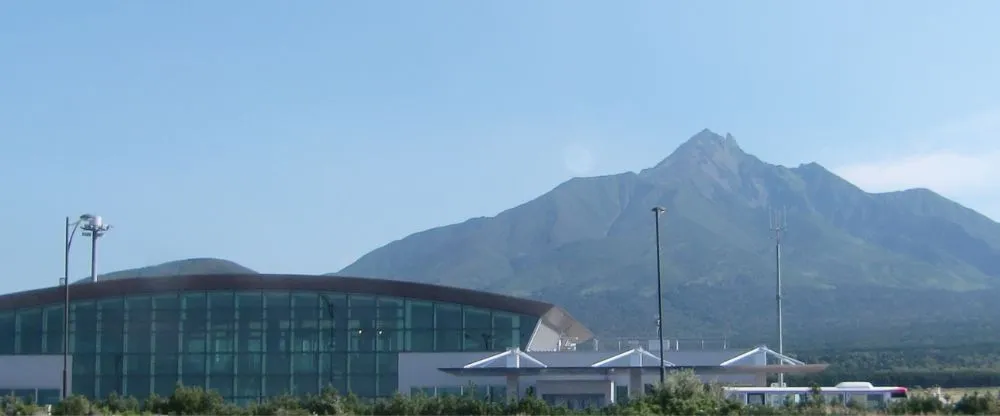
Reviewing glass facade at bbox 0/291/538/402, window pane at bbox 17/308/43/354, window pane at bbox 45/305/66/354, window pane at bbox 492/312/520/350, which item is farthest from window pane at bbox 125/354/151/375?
window pane at bbox 492/312/520/350

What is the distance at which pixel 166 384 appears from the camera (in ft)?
172

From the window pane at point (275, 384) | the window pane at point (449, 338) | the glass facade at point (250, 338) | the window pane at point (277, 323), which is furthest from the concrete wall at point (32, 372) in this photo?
the window pane at point (449, 338)

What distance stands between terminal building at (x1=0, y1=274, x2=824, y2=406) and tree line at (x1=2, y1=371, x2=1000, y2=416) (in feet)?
24.5

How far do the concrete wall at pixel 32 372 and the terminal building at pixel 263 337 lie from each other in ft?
0.16

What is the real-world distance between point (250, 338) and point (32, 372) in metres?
8.95

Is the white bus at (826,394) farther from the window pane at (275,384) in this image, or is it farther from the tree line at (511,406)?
the window pane at (275,384)

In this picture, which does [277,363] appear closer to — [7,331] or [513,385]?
[513,385]

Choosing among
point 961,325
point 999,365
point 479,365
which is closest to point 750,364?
point 479,365

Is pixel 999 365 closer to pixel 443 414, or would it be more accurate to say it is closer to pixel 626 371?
pixel 626 371

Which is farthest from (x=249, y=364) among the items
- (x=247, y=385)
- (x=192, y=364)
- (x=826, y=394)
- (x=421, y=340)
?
(x=826, y=394)

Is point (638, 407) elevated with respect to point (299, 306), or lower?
lower

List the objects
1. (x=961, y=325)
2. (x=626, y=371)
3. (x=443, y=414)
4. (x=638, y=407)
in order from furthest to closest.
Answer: (x=961, y=325)
(x=626, y=371)
(x=443, y=414)
(x=638, y=407)

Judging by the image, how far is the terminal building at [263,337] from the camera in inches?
2048

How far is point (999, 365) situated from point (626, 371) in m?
79.3
